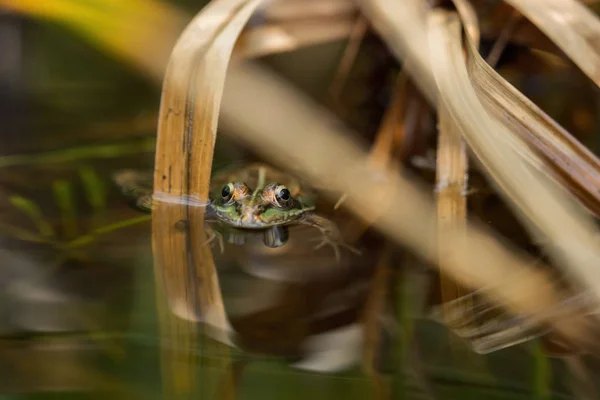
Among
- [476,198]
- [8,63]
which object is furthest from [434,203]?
[8,63]

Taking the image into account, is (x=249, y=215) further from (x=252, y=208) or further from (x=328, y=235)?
(x=328, y=235)

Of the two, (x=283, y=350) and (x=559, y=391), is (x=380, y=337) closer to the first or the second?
(x=283, y=350)

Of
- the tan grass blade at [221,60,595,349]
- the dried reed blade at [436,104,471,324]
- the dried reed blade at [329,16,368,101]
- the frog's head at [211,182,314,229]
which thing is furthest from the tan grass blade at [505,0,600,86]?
the frog's head at [211,182,314,229]

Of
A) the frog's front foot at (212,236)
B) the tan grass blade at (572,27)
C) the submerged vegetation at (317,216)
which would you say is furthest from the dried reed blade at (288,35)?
the tan grass blade at (572,27)

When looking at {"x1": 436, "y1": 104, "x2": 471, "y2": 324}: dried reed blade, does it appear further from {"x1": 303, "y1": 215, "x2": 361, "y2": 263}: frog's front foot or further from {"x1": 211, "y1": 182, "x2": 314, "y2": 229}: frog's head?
{"x1": 211, "y1": 182, "x2": 314, "y2": 229}: frog's head

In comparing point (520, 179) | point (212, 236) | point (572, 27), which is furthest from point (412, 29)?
point (212, 236)

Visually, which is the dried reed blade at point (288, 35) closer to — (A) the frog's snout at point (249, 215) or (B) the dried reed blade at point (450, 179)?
(A) the frog's snout at point (249, 215)
